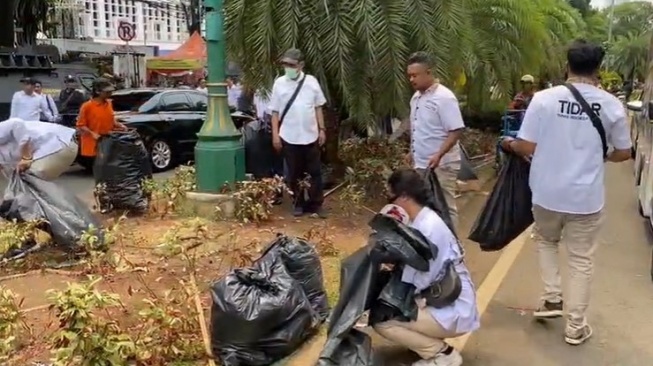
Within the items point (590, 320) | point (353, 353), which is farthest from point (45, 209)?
point (590, 320)

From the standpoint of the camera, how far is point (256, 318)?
404cm

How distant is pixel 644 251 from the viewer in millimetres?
7281

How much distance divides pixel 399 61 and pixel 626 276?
3188 mm

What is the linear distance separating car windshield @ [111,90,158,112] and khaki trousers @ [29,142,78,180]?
27.2 ft

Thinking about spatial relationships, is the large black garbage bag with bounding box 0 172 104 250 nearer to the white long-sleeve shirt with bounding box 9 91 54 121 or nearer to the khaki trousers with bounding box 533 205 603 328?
the khaki trousers with bounding box 533 205 603 328

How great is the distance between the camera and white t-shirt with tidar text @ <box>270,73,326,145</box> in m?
7.38

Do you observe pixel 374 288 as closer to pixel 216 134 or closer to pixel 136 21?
pixel 216 134

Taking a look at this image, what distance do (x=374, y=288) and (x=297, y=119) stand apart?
3648 millimetres

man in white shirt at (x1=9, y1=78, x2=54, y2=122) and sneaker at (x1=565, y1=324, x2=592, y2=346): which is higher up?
man in white shirt at (x1=9, y1=78, x2=54, y2=122)

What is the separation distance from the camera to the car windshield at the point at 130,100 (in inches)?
568

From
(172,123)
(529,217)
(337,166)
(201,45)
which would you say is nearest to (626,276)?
(529,217)

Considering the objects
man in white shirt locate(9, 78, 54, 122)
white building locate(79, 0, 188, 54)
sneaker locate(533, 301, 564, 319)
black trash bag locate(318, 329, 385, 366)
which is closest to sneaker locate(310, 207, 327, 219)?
sneaker locate(533, 301, 564, 319)

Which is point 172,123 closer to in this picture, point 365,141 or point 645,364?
point 365,141

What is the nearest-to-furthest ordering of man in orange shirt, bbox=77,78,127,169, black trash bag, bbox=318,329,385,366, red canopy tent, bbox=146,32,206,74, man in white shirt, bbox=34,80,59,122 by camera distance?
black trash bag, bbox=318,329,385,366 < man in orange shirt, bbox=77,78,127,169 < man in white shirt, bbox=34,80,59,122 < red canopy tent, bbox=146,32,206,74
